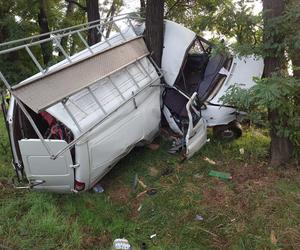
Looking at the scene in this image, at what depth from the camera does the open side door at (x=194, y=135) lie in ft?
22.0

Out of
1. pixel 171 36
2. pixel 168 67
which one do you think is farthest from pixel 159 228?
pixel 171 36

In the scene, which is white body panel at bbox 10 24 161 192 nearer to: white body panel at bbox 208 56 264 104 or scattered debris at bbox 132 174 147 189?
scattered debris at bbox 132 174 147 189

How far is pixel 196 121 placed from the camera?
7.27 meters

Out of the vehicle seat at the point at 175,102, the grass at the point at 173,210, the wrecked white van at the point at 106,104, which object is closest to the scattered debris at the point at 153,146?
the wrecked white van at the point at 106,104

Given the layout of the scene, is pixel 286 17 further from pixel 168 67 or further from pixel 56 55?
pixel 56 55

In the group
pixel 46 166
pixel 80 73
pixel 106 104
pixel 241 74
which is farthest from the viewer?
pixel 241 74

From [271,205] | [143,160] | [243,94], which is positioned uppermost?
[243,94]

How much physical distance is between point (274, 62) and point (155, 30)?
2931 mm

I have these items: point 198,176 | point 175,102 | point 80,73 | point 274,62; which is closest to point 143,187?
point 198,176

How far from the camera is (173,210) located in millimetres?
5441

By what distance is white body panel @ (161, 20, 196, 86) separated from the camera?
779 cm

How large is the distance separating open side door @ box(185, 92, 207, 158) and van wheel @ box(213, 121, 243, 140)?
42cm

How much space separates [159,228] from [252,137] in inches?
133

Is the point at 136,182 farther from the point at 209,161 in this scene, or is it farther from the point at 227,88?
the point at 227,88
